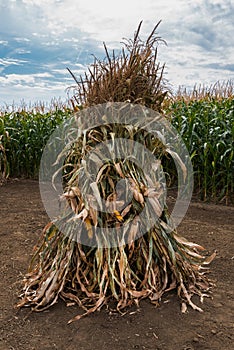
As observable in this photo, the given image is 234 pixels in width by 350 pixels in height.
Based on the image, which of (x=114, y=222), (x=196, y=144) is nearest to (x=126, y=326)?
(x=114, y=222)

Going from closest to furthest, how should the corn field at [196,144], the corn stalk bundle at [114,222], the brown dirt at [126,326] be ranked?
the brown dirt at [126,326] → the corn stalk bundle at [114,222] → the corn field at [196,144]

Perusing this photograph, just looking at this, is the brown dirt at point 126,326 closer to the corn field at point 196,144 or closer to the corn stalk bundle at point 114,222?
the corn stalk bundle at point 114,222

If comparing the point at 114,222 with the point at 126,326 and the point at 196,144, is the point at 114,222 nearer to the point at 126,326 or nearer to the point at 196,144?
the point at 126,326

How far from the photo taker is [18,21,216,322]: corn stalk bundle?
2217mm

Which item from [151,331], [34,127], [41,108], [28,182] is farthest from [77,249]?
[41,108]

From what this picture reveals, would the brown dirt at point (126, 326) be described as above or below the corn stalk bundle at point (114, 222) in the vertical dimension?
below

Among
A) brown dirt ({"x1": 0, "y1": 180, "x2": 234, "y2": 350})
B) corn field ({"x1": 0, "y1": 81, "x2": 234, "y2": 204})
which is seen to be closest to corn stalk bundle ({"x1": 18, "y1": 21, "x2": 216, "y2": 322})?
brown dirt ({"x1": 0, "y1": 180, "x2": 234, "y2": 350})

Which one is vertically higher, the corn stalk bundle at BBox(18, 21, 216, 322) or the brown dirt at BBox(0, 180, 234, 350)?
the corn stalk bundle at BBox(18, 21, 216, 322)

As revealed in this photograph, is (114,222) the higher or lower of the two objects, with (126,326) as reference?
higher

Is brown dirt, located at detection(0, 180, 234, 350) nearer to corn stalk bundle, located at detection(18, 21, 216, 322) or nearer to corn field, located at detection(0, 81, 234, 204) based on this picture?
corn stalk bundle, located at detection(18, 21, 216, 322)

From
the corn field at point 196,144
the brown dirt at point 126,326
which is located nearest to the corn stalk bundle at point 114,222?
the brown dirt at point 126,326

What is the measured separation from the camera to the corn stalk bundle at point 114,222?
7.27 feet

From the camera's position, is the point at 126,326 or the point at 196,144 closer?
the point at 126,326

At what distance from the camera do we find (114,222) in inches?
87.8
